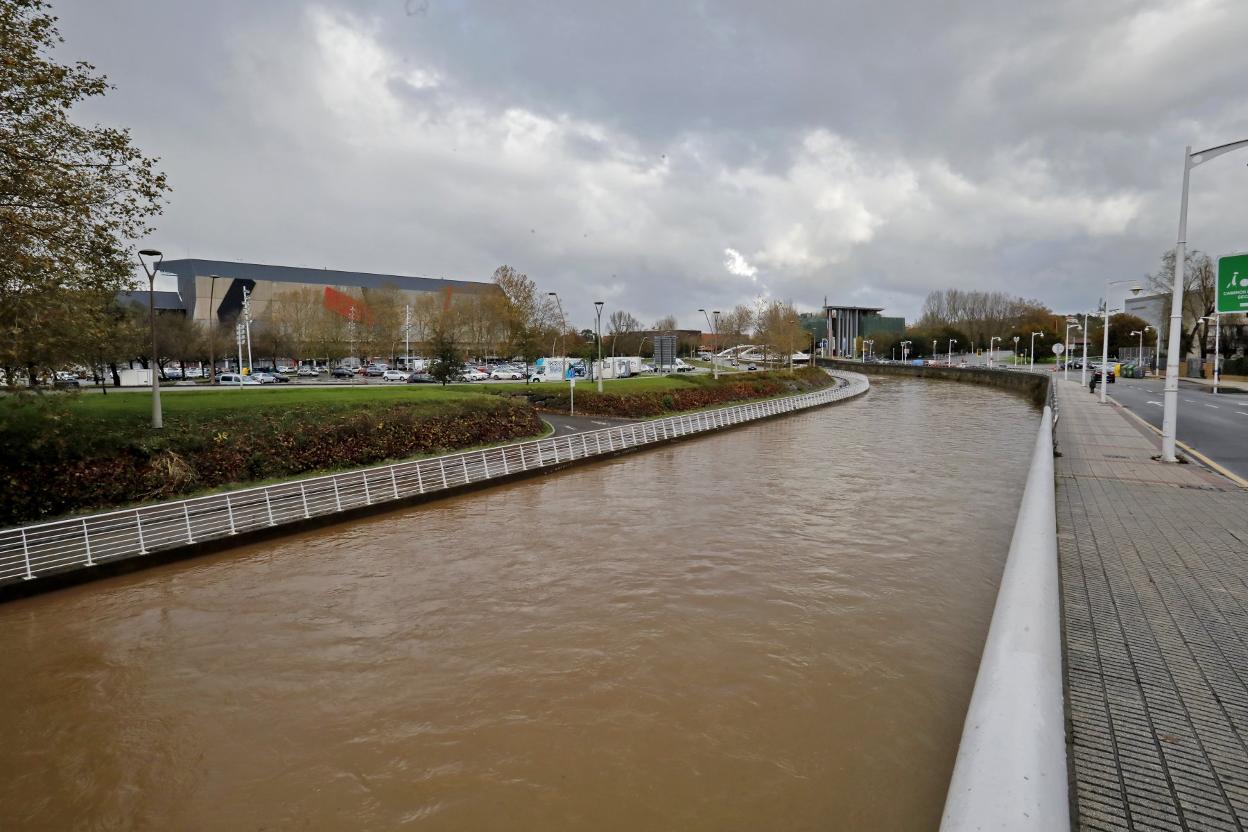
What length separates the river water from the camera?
234 inches

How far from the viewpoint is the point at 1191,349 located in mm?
72188

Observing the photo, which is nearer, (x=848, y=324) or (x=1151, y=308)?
(x=1151, y=308)

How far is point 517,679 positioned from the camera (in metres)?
7.90

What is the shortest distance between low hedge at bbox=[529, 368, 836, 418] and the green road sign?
22.4 metres

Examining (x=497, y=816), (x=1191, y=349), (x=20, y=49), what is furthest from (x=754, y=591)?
(x=1191, y=349)

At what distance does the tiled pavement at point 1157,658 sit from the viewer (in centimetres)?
398

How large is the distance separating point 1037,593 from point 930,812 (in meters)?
1.99

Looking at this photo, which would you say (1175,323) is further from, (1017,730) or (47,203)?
(47,203)

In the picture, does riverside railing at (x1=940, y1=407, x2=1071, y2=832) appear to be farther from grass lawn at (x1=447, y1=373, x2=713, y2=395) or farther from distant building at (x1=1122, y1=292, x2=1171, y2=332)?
distant building at (x1=1122, y1=292, x2=1171, y2=332)

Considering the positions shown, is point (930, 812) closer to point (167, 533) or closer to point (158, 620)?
point (158, 620)

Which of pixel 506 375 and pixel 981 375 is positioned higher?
pixel 506 375

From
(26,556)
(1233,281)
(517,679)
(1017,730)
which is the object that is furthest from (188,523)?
(1233,281)

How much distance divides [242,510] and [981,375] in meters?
69.9

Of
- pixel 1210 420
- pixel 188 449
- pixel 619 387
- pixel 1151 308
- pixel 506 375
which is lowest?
pixel 1210 420
